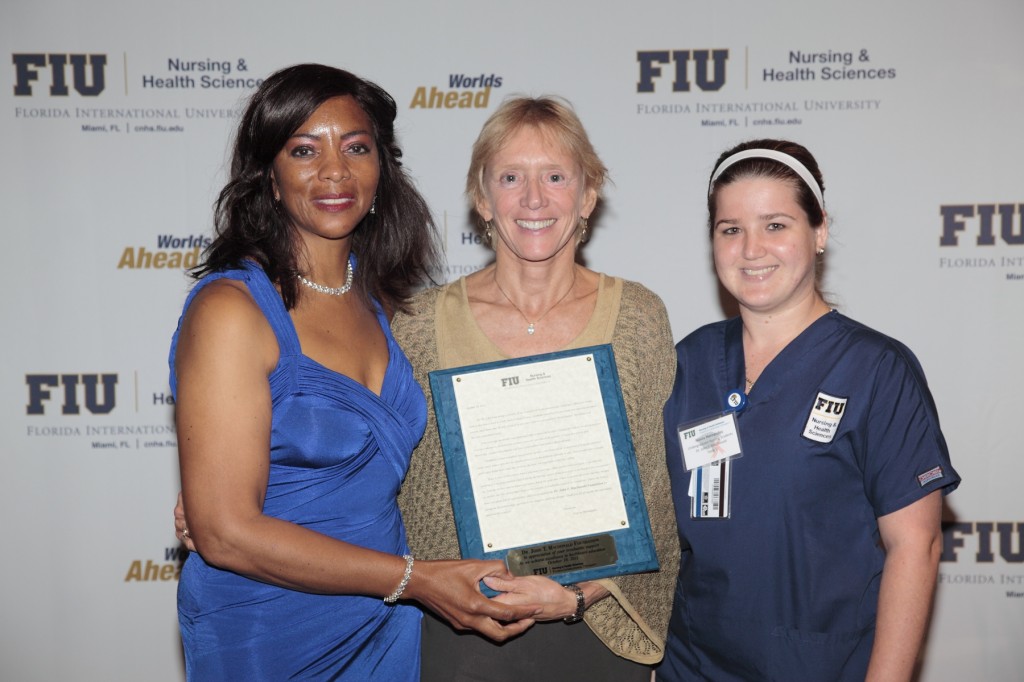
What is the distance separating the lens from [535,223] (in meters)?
2.31

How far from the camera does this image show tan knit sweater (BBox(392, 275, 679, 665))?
2248mm

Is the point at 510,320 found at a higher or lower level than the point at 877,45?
lower

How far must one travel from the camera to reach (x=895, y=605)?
1.92 m

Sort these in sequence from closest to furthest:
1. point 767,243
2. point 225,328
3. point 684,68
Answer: point 225,328, point 767,243, point 684,68

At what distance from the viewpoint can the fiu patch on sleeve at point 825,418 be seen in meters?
1.99

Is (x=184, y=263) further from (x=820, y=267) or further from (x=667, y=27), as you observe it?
(x=820, y=267)

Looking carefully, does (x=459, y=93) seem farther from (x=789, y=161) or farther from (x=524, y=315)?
(x=789, y=161)

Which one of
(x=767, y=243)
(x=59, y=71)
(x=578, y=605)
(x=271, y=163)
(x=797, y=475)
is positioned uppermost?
(x=59, y=71)

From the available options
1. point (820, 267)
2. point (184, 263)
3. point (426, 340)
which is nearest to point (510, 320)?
point (426, 340)

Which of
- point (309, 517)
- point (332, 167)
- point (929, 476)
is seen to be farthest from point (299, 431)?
point (929, 476)

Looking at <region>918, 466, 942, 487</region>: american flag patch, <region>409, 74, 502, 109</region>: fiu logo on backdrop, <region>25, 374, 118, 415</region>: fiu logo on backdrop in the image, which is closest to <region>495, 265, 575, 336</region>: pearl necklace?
<region>918, 466, 942, 487</region>: american flag patch

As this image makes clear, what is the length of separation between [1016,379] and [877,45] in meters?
1.80

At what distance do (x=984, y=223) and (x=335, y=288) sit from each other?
3375 mm

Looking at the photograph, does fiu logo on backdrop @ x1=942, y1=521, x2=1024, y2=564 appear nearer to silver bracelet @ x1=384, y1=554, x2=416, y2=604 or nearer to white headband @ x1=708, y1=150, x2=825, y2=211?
white headband @ x1=708, y1=150, x2=825, y2=211
